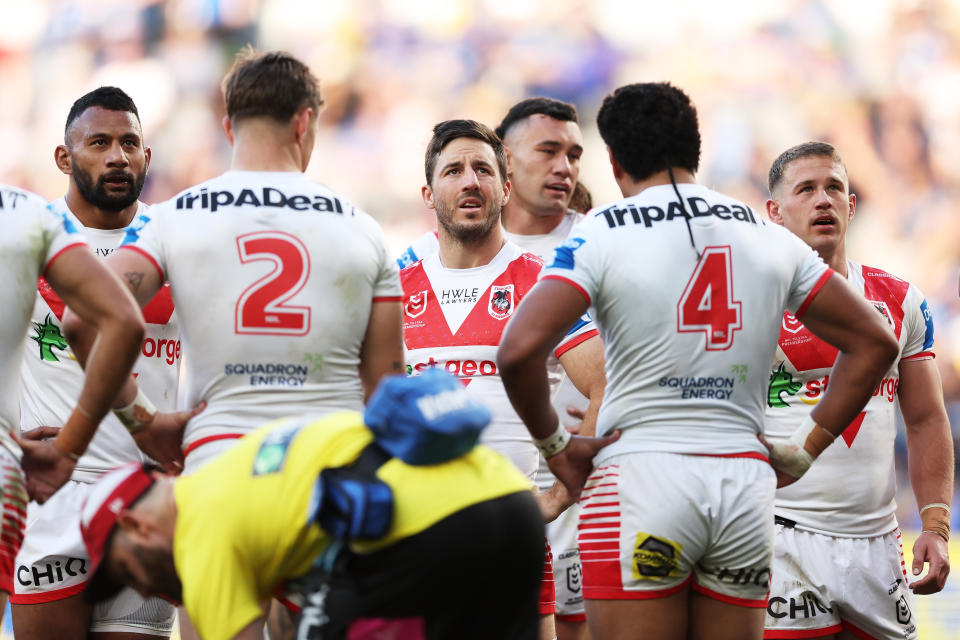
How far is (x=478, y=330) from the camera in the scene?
542cm

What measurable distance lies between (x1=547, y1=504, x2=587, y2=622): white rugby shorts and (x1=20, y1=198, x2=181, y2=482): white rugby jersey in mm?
2092

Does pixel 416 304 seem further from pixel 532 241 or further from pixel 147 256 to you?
pixel 147 256

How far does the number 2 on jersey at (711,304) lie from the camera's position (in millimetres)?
3918

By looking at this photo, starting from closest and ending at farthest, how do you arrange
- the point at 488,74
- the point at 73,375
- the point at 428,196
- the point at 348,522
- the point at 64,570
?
1. the point at 348,522
2. the point at 64,570
3. the point at 73,375
4. the point at 428,196
5. the point at 488,74

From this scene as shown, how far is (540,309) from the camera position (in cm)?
395

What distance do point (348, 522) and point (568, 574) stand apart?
329 cm

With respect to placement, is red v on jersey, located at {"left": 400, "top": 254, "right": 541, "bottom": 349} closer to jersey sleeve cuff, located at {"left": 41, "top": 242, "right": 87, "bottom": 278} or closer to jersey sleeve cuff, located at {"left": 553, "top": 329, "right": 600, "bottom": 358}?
jersey sleeve cuff, located at {"left": 553, "top": 329, "right": 600, "bottom": 358}

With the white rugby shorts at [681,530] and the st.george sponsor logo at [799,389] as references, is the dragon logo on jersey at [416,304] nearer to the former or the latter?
the st.george sponsor logo at [799,389]

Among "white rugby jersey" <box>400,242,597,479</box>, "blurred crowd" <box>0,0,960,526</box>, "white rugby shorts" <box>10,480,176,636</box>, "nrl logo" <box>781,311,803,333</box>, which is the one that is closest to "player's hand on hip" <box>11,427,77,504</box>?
"white rugby shorts" <box>10,480,176,636</box>

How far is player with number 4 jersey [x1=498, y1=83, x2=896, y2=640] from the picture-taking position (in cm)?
386

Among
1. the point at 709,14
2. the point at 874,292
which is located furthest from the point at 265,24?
the point at 874,292

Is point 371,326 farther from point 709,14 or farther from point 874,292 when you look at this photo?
point 709,14

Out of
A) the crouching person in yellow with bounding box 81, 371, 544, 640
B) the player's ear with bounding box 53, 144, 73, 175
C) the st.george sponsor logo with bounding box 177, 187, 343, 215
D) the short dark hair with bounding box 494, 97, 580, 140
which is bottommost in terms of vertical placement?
the crouching person in yellow with bounding box 81, 371, 544, 640

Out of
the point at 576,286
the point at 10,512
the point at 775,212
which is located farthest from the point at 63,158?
the point at 775,212
